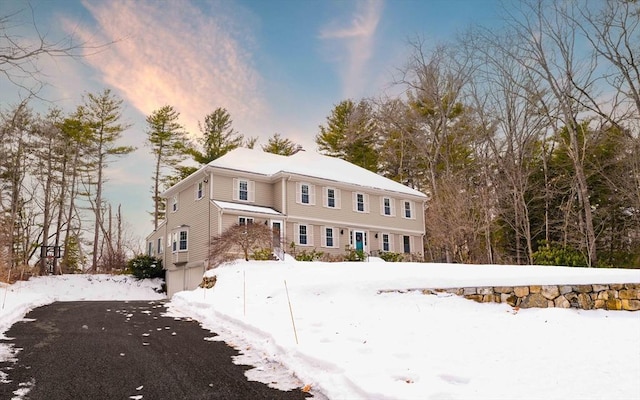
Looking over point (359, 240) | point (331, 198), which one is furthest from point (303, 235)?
point (359, 240)

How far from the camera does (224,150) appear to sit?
40469 millimetres

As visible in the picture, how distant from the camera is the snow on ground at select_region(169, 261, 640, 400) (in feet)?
16.2

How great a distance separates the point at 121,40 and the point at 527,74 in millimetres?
24971

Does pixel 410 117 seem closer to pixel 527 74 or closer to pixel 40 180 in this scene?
pixel 527 74

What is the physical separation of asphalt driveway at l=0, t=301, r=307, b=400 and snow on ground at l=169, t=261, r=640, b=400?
464mm

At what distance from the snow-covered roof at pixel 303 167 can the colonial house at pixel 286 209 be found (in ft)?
0.23

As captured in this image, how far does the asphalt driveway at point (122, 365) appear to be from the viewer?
15.8 feet

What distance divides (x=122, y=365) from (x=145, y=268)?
23935 mm

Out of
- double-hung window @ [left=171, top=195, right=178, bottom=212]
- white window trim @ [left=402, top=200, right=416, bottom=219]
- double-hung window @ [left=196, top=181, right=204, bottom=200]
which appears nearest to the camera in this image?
double-hung window @ [left=196, top=181, right=204, bottom=200]

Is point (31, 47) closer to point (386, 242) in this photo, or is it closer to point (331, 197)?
point (331, 197)

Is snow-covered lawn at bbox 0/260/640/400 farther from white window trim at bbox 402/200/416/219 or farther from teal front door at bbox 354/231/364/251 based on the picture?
white window trim at bbox 402/200/416/219

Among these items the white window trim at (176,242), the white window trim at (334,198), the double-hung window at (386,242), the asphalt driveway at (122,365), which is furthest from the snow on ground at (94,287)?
the asphalt driveway at (122,365)

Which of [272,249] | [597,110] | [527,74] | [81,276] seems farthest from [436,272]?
[81,276]

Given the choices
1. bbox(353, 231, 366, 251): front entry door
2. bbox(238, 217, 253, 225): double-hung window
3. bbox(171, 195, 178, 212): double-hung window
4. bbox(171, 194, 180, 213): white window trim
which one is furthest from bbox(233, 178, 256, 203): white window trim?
bbox(353, 231, 366, 251): front entry door
